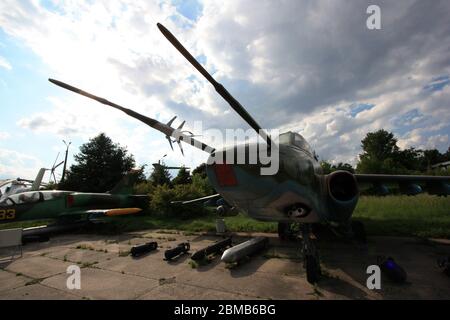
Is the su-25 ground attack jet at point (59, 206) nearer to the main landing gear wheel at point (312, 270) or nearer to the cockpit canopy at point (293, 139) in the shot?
the cockpit canopy at point (293, 139)

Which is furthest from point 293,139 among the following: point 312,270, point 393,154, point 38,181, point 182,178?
point 393,154

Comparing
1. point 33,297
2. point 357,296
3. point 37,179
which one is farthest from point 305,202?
point 37,179

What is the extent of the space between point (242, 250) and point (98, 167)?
115ft

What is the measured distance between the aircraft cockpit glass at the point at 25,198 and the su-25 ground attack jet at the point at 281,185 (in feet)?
39.6

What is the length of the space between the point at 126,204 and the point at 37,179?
1504cm

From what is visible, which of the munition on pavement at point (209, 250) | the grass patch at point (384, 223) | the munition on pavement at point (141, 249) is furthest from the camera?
the grass patch at point (384, 223)

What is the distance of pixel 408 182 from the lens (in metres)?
10.3

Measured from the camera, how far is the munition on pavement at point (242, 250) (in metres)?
6.56

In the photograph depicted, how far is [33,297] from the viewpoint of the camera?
16.8ft

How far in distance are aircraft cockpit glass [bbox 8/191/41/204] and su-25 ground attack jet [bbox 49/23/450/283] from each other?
12.1 meters

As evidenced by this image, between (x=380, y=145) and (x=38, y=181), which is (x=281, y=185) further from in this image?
(x=380, y=145)

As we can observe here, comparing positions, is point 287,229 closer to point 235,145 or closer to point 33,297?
point 235,145

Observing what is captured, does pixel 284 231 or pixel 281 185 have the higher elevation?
pixel 281 185

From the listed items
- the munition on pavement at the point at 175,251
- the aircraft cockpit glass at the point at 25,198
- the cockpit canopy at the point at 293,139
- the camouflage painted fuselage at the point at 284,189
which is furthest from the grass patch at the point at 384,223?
the cockpit canopy at the point at 293,139
